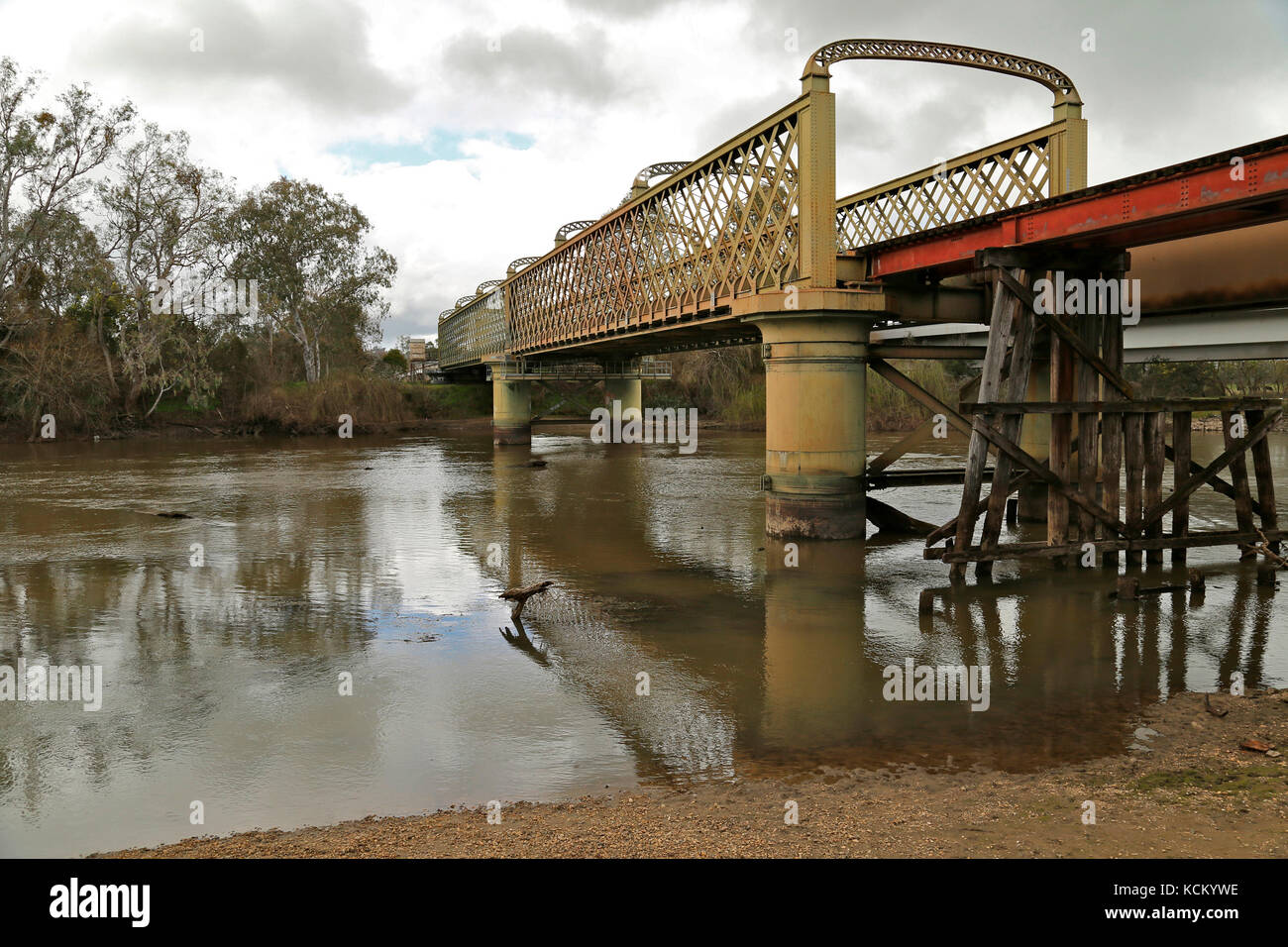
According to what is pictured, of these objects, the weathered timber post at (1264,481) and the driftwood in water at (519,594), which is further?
the weathered timber post at (1264,481)

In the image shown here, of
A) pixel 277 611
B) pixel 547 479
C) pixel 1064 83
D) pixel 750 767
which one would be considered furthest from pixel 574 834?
pixel 547 479

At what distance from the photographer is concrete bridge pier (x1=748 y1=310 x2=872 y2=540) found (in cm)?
1653

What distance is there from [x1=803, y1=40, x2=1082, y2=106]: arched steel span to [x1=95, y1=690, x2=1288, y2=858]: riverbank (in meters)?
12.5

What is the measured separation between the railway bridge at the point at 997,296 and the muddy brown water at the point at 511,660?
1178 mm

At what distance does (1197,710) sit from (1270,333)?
12.4 metres

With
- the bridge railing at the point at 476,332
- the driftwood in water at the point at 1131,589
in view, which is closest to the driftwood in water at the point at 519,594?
the driftwood in water at the point at 1131,589

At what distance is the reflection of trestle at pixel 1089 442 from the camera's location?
12.6 metres

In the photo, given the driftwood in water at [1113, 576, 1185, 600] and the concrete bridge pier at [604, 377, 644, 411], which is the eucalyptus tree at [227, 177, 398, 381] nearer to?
the concrete bridge pier at [604, 377, 644, 411]

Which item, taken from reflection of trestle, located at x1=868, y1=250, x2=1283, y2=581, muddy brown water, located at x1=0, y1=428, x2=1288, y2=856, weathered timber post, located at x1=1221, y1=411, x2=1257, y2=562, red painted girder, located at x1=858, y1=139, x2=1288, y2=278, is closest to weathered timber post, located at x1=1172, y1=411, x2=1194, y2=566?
reflection of trestle, located at x1=868, y1=250, x2=1283, y2=581

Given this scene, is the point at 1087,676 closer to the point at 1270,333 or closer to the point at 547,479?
the point at 1270,333

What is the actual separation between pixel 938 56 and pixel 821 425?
6367mm

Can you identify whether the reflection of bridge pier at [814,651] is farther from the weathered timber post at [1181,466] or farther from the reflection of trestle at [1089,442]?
the weathered timber post at [1181,466]
